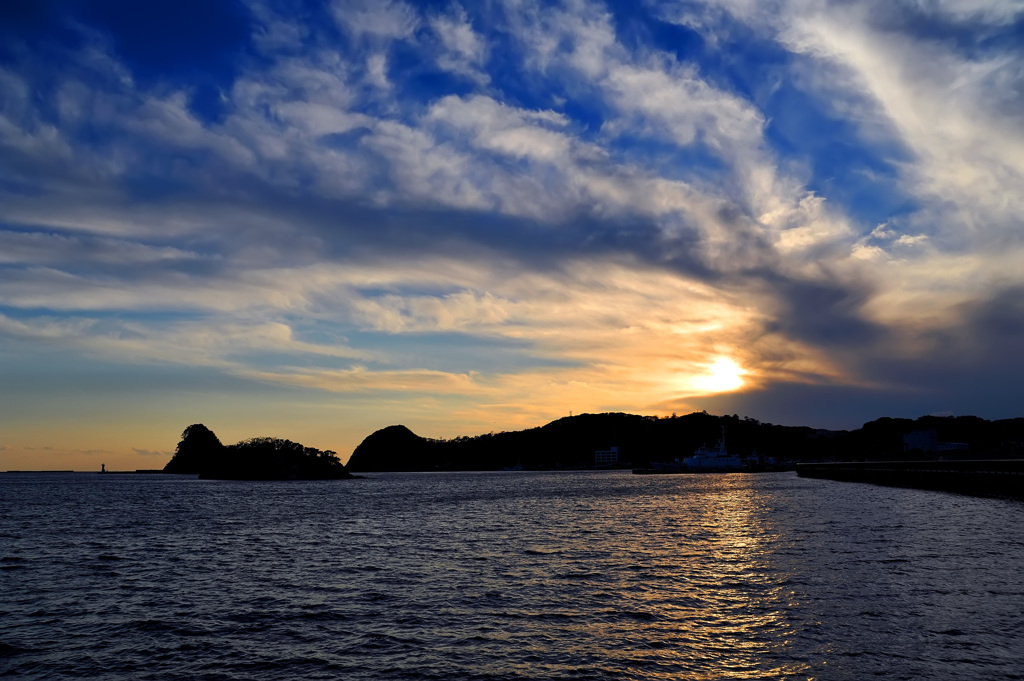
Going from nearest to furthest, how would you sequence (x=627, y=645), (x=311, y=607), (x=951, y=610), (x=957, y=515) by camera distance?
(x=627, y=645)
(x=951, y=610)
(x=311, y=607)
(x=957, y=515)

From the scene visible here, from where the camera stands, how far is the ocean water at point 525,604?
1980cm

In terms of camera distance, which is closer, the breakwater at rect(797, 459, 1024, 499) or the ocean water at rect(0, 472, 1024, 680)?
the ocean water at rect(0, 472, 1024, 680)

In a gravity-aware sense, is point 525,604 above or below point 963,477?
below

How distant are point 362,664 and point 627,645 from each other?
8282mm

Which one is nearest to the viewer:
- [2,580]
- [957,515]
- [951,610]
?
[951,610]

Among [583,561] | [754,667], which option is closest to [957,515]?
[583,561]

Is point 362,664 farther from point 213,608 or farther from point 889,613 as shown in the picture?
point 889,613

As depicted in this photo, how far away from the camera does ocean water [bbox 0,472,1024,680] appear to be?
19797 millimetres

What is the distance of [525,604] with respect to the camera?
27.6 metres

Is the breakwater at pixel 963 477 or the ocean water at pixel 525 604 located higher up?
the breakwater at pixel 963 477

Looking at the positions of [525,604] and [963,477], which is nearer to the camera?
[525,604]

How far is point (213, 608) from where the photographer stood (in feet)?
91.5

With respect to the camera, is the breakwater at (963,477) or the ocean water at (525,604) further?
the breakwater at (963,477)

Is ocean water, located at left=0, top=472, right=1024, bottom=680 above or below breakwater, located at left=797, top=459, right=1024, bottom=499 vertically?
below
